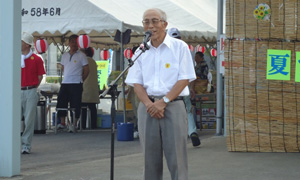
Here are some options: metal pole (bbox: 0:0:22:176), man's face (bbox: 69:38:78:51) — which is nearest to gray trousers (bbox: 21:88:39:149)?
metal pole (bbox: 0:0:22:176)

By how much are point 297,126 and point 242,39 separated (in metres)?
1.60

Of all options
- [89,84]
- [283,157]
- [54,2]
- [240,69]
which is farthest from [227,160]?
[89,84]

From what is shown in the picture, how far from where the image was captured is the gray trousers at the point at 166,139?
558 centimetres

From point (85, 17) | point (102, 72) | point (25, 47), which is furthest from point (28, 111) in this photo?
point (102, 72)

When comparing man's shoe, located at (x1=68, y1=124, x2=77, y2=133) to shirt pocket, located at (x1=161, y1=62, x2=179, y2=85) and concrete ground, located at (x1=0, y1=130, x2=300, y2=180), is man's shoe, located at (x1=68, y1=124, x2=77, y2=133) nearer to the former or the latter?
concrete ground, located at (x1=0, y1=130, x2=300, y2=180)

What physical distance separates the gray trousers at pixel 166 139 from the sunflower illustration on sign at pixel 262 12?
4724 mm

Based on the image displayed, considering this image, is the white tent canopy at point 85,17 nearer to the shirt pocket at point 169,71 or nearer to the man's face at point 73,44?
the man's face at point 73,44

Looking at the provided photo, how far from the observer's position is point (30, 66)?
11.2 metres

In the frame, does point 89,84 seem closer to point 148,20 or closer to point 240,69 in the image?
point 240,69

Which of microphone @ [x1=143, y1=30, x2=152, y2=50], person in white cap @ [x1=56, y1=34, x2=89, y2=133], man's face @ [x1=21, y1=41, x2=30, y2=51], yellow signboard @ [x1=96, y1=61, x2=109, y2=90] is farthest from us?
yellow signboard @ [x1=96, y1=61, x2=109, y2=90]

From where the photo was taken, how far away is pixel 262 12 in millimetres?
10016

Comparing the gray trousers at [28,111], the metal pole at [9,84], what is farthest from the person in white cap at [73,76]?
the metal pole at [9,84]

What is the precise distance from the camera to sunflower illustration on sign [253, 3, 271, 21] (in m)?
9.98

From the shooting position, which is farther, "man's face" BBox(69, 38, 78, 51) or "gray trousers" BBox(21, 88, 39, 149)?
"man's face" BBox(69, 38, 78, 51)
